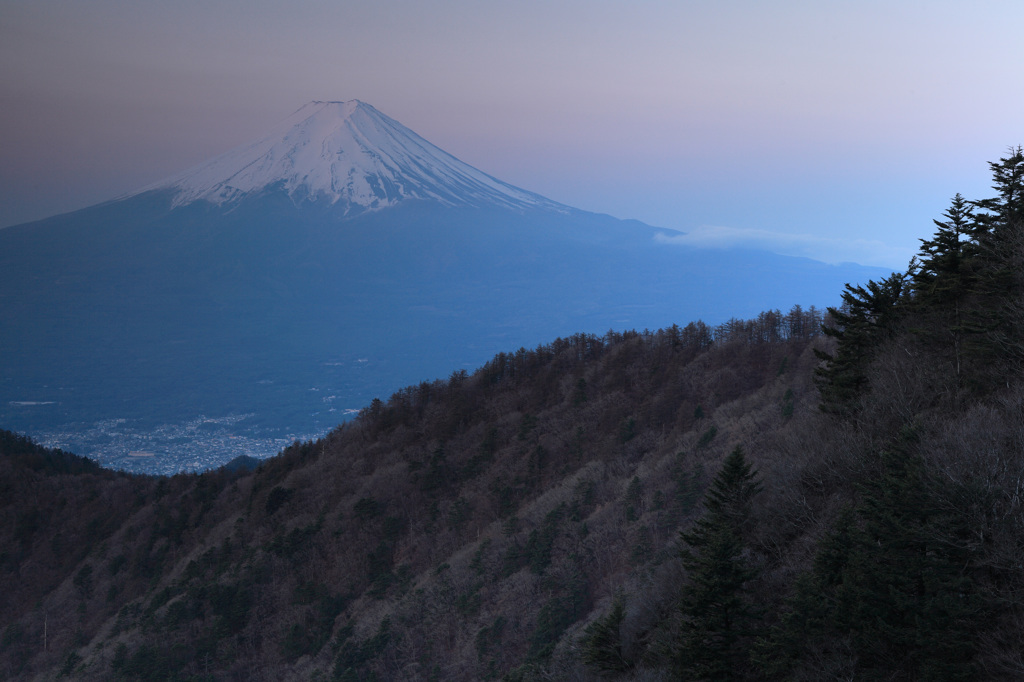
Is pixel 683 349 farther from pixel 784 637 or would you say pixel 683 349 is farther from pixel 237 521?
pixel 784 637

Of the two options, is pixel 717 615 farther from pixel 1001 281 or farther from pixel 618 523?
pixel 618 523

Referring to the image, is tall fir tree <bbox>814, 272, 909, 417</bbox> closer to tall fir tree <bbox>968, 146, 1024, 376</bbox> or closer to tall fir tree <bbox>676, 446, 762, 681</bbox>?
tall fir tree <bbox>968, 146, 1024, 376</bbox>

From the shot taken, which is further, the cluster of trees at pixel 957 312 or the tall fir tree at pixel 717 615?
the cluster of trees at pixel 957 312

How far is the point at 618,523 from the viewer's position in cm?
2639

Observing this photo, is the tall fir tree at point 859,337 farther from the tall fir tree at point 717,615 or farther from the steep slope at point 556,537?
the tall fir tree at point 717,615

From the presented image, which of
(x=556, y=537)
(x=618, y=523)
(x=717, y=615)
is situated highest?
(x=717, y=615)

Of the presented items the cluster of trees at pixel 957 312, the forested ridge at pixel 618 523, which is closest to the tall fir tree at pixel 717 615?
the forested ridge at pixel 618 523

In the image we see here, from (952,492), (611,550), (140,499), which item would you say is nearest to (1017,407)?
(952,492)

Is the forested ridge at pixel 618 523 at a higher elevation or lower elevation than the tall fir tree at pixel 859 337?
lower

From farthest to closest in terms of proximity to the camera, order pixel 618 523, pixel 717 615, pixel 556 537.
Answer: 1. pixel 556 537
2. pixel 618 523
3. pixel 717 615

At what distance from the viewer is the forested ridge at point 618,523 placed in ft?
33.0

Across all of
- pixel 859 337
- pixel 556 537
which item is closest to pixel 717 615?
pixel 859 337

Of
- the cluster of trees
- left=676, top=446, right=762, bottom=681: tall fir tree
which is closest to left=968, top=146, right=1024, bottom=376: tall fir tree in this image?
the cluster of trees

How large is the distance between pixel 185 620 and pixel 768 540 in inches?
1244
